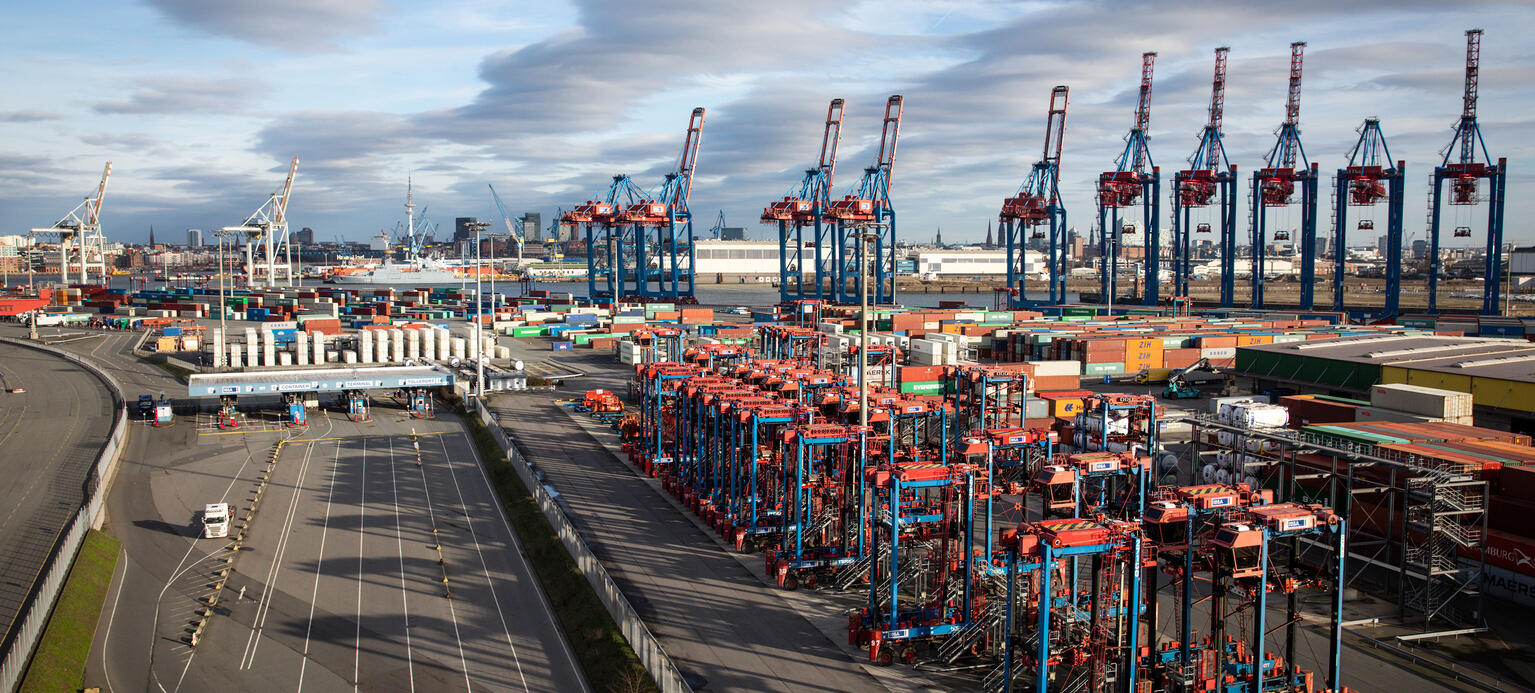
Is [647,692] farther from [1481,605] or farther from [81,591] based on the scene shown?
[1481,605]

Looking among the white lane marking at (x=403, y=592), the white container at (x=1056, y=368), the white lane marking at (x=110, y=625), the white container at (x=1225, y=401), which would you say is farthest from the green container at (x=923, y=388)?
the white lane marking at (x=110, y=625)

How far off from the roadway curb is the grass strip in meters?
2.64

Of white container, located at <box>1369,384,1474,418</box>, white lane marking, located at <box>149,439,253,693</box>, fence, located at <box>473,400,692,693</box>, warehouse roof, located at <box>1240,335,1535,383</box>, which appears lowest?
white lane marking, located at <box>149,439,253,693</box>

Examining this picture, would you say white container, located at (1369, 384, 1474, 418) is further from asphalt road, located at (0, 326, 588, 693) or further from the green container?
asphalt road, located at (0, 326, 588, 693)

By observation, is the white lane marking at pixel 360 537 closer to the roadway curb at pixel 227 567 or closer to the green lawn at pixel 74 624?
the roadway curb at pixel 227 567

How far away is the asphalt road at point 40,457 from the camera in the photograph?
77.2 ft

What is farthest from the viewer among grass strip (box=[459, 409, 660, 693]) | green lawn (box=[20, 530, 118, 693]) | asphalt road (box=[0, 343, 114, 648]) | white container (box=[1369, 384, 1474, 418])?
white container (box=[1369, 384, 1474, 418])

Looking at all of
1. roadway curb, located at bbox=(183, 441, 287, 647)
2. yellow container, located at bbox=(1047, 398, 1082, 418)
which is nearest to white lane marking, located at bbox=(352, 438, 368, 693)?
roadway curb, located at bbox=(183, 441, 287, 647)

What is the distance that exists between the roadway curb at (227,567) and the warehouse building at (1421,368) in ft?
115

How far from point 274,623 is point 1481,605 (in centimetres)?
2528

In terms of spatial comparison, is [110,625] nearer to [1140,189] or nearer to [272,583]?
[272,583]

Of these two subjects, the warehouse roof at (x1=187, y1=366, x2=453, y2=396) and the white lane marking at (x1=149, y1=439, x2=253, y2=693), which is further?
the warehouse roof at (x1=187, y1=366, x2=453, y2=396)

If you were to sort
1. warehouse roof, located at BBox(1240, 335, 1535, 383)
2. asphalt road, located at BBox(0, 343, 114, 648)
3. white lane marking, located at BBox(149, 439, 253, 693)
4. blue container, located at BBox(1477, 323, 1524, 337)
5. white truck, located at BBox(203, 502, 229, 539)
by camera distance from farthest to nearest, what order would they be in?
blue container, located at BBox(1477, 323, 1524, 337)
warehouse roof, located at BBox(1240, 335, 1535, 383)
white truck, located at BBox(203, 502, 229, 539)
asphalt road, located at BBox(0, 343, 114, 648)
white lane marking, located at BBox(149, 439, 253, 693)

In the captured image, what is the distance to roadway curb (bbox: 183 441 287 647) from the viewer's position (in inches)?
789
